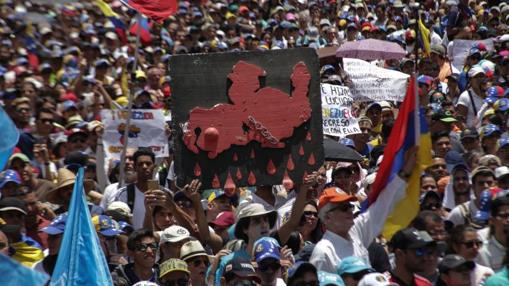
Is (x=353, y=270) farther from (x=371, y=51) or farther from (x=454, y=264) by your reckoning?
(x=371, y=51)

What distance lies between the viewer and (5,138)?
250 inches

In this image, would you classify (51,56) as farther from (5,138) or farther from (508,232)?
(5,138)

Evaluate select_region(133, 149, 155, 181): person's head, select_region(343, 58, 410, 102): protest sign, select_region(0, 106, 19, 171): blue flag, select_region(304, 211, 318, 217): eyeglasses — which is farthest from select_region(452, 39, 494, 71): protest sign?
select_region(0, 106, 19, 171): blue flag

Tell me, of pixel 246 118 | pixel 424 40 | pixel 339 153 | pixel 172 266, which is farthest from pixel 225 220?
pixel 424 40

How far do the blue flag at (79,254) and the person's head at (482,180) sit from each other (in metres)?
3.29

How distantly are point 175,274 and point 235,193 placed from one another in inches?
102

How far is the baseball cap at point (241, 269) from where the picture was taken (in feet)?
25.5

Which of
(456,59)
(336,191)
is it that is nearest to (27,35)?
(336,191)

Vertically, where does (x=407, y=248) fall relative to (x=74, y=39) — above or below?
below

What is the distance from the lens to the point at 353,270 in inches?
302

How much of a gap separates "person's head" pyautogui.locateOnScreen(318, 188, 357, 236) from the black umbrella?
2.75 meters

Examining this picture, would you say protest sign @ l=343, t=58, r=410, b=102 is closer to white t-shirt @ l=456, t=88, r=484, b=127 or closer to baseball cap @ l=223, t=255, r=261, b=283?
white t-shirt @ l=456, t=88, r=484, b=127

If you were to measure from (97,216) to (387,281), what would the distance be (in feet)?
8.72

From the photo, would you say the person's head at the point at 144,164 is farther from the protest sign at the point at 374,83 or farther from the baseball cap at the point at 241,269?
the protest sign at the point at 374,83
